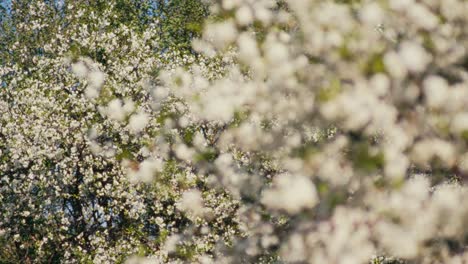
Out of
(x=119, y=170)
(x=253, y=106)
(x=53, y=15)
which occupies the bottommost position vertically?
(x=253, y=106)

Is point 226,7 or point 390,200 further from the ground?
point 226,7

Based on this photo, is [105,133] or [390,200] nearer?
[390,200]

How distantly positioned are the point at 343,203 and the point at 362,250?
1.09ft

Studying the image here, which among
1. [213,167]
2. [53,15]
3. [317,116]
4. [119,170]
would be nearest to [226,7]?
[317,116]

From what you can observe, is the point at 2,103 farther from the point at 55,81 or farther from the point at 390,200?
the point at 390,200

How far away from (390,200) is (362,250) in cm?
39

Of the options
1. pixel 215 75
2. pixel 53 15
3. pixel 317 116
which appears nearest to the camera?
pixel 317 116

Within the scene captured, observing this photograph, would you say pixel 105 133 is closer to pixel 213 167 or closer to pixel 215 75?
pixel 215 75

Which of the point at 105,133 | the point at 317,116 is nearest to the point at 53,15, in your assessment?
the point at 105,133

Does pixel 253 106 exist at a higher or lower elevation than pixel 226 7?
lower

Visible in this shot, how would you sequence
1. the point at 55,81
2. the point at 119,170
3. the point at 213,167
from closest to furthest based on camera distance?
the point at 213,167
the point at 119,170
the point at 55,81

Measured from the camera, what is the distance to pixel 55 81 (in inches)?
730

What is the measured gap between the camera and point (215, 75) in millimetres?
17391

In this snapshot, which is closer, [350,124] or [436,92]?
[436,92]
